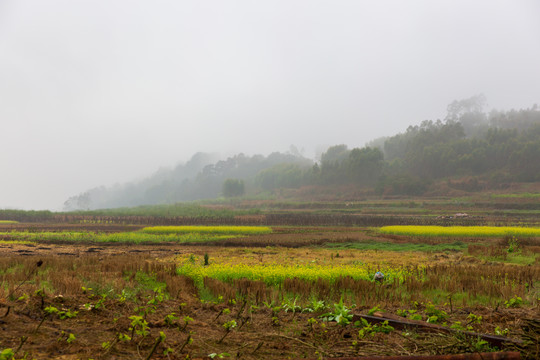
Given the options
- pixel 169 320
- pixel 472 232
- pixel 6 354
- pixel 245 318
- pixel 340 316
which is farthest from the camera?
pixel 472 232

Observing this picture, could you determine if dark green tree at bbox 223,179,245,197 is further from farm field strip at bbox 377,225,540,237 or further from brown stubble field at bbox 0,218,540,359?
brown stubble field at bbox 0,218,540,359

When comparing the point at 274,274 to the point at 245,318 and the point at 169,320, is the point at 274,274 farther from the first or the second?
the point at 169,320

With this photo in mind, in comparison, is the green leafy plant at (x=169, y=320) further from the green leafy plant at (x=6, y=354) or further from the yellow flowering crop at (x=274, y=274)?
the yellow flowering crop at (x=274, y=274)

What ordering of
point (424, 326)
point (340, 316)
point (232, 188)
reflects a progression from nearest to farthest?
point (424, 326) → point (340, 316) → point (232, 188)

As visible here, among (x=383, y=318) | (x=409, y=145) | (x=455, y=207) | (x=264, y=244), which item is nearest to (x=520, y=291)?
(x=383, y=318)

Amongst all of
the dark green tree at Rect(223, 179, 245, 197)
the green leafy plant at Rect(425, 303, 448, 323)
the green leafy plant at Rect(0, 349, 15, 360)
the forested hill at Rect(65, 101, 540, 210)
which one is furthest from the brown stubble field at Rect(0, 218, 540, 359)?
the dark green tree at Rect(223, 179, 245, 197)

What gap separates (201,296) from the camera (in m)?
8.93

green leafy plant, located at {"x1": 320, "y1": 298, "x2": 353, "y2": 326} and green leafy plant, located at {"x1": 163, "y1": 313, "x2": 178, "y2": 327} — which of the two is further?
green leafy plant, located at {"x1": 320, "y1": 298, "x2": 353, "y2": 326}

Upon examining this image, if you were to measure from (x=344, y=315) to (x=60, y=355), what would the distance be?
4.44 metres

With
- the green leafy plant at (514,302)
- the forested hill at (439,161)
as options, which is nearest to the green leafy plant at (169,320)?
the green leafy plant at (514,302)

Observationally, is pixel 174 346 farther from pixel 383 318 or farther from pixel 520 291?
pixel 520 291

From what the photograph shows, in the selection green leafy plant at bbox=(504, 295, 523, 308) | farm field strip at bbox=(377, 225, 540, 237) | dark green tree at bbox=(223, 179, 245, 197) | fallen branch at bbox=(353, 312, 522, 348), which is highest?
dark green tree at bbox=(223, 179, 245, 197)

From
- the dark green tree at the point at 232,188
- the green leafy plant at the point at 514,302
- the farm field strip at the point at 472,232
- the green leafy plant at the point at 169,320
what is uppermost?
the dark green tree at the point at 232,188

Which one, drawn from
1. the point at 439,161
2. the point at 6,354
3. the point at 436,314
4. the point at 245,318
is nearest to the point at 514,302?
the point at 436,314
